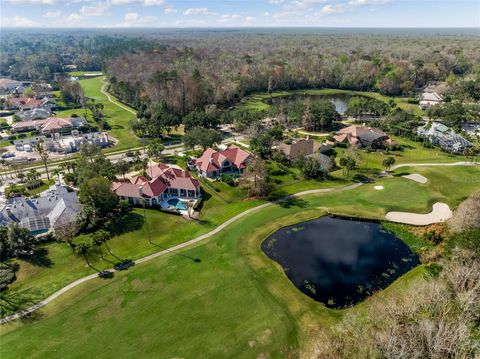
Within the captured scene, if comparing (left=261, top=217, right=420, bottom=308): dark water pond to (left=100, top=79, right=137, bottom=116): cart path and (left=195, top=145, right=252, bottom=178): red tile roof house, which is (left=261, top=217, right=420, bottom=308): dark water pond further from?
(left=100, top=79, right=137, bottom=116): cart path

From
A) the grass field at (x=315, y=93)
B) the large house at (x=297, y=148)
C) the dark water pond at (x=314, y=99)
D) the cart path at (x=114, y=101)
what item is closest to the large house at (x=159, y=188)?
the large house at (x=297, y=148)

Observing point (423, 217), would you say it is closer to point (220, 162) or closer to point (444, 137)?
point (220, 162)

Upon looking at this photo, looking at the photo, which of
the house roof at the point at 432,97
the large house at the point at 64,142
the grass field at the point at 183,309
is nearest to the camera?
the grass field at the point at 183,309

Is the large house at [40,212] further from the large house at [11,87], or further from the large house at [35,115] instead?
the large house at [11,87]

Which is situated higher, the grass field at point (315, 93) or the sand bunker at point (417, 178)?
the grass field at point (315, 93)

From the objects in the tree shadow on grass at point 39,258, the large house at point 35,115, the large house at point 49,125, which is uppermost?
the large house at point 35,115

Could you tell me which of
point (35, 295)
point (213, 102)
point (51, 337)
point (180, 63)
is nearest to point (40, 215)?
point (35, 295)
